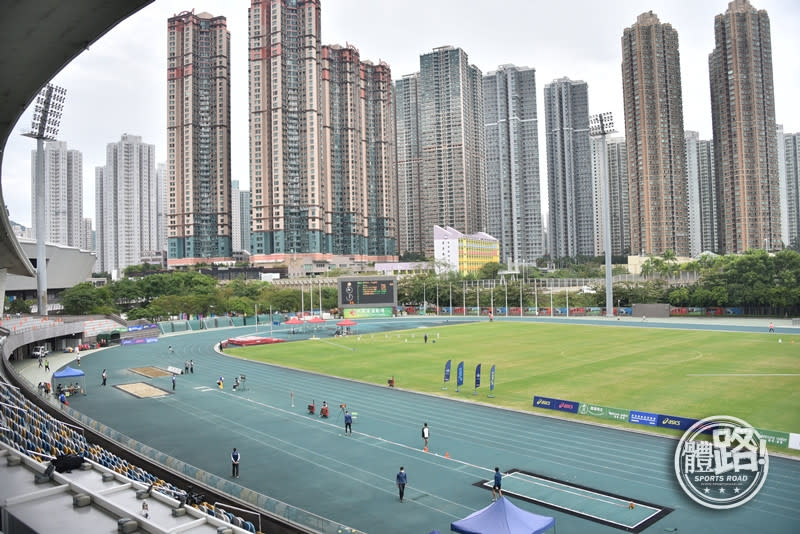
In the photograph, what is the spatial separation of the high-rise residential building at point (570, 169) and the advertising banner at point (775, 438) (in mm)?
176831

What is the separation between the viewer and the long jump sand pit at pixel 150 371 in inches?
1714

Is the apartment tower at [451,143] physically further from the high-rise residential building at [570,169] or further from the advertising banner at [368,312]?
the advertising banner at [368,312]

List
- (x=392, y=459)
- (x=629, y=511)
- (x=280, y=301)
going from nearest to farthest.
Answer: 1. (x=629, y=511)
2. (x=392, y=459)
3. (x=280, y=301)

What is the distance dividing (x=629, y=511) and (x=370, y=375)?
26.2m

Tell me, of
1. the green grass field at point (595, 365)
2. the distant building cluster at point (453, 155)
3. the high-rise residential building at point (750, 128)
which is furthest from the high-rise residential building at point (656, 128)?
the green grass field at point (595, 365)

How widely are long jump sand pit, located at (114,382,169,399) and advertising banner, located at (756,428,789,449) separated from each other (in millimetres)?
33199

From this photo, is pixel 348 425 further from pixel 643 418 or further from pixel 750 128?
pixel 750 128

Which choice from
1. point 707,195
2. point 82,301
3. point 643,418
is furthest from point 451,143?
point 643,418

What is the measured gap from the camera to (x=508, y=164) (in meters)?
189

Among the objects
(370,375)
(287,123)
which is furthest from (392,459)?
(287,123)

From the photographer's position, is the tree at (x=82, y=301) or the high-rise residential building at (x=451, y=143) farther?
the high-rise residential building at (x=451, y=143)

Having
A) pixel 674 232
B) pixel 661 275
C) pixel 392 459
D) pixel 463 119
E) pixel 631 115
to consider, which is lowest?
pixel 392 459

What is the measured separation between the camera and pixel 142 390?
123ft

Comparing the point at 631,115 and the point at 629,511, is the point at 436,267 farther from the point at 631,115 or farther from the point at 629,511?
the point at 629,511
